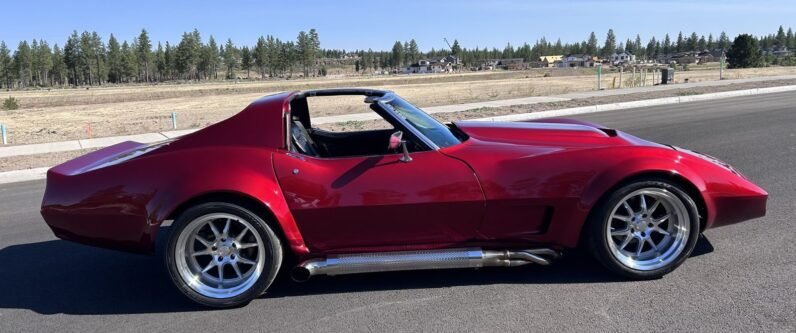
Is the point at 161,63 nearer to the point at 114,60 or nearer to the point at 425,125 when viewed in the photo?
the point at 114,60

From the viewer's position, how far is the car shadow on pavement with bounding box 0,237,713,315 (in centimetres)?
399

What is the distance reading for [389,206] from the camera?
3729 millimetres

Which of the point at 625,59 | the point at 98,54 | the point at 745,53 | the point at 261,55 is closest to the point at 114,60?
the point at 98,54

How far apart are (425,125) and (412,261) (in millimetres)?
990

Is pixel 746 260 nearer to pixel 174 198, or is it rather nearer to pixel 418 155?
pixel 418 155

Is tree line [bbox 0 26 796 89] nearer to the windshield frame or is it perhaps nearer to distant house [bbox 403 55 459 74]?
distant house [bbox 403 55 459 74]

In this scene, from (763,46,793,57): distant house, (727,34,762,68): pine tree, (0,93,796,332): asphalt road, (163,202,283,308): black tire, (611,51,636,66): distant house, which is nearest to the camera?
(0,93,796,332): asphalt road

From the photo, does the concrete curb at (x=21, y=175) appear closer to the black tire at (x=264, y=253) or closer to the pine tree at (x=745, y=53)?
the black tire at (x=264, y=253)

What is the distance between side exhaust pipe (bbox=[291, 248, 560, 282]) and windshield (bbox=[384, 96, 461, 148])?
72 centimetres

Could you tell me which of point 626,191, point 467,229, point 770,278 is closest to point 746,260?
point 770,278

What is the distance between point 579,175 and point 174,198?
2.54 meters

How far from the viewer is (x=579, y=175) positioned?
148 inches

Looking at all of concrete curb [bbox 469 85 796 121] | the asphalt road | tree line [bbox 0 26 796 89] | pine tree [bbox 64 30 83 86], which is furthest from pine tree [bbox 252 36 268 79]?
the asphalt road

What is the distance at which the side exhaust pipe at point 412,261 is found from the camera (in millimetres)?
3754
